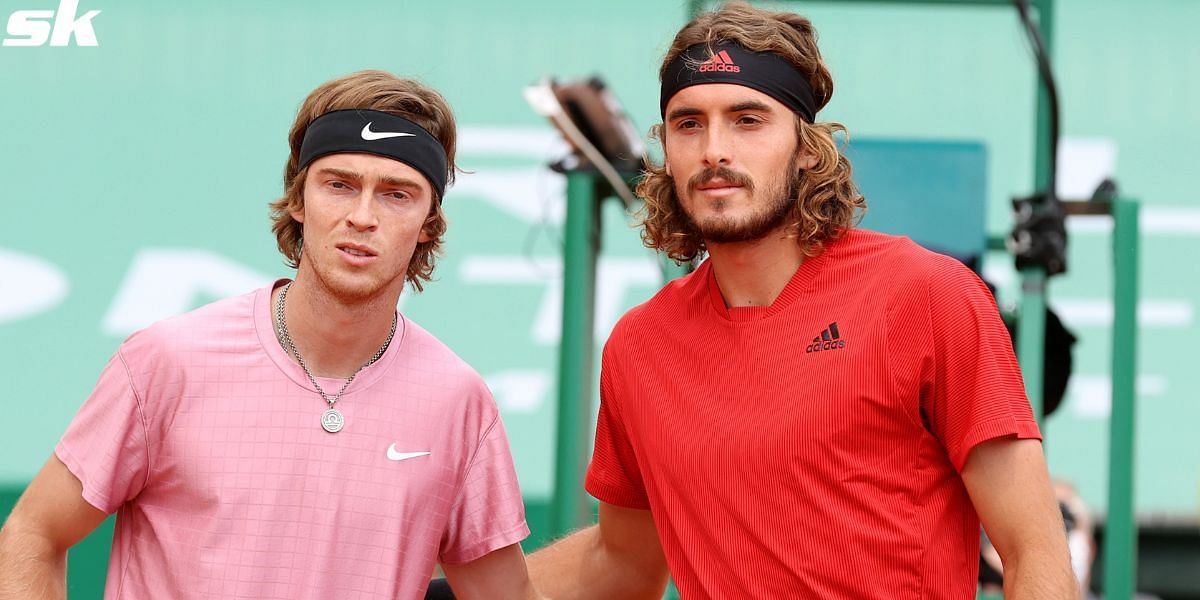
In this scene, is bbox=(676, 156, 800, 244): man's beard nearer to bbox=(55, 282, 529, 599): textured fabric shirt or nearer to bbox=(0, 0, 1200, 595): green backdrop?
bbox=(55, 282, 529, 599): textured fabric shirt

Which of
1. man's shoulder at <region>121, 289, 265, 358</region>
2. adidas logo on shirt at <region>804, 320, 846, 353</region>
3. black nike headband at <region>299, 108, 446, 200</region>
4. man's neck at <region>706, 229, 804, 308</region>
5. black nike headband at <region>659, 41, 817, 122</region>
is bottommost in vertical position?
adidas logo on shirt at <region>804, 320, 846, 353</region>

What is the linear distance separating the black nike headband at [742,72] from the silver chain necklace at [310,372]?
0.70m

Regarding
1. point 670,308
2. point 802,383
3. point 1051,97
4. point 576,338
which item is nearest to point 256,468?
point 670,308

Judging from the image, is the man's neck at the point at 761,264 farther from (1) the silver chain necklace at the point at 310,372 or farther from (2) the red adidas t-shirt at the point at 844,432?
(1) the silver chain necklace at the point at 310,372

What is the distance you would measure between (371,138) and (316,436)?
0.53 meters

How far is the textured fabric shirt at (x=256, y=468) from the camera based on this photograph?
2.51 meters

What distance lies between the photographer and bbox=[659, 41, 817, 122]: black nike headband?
274 cm

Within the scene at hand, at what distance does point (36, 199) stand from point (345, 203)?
465 cm

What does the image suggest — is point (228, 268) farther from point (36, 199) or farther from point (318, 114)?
point (318, 114)

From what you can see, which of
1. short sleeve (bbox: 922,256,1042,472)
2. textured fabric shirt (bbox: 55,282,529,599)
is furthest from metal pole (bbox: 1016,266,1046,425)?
Result: textured fabric shirt (bbox: 55,282,529,599)

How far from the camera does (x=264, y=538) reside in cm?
253

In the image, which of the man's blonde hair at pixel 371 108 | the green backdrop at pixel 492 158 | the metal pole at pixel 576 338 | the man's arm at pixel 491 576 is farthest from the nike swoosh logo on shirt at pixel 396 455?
the green backdrop at pixel 492 158

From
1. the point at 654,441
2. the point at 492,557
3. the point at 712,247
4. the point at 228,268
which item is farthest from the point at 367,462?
the point at 228,268

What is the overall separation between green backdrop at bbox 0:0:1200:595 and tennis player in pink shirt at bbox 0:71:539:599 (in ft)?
13.0
